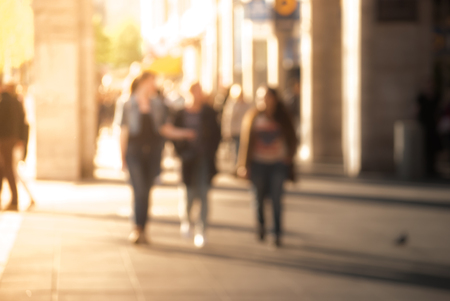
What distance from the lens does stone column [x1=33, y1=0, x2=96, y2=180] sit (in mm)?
15477

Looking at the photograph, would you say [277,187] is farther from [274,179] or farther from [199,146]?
[199,146]

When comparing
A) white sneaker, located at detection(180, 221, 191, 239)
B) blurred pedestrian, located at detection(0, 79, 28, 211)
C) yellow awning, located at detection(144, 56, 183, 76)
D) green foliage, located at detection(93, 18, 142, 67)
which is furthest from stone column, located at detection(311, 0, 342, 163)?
green foliage, located at detection(93, 18, 142, 67)

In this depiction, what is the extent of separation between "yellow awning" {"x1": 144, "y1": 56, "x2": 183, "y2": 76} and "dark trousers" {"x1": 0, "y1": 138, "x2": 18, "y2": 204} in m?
21.4

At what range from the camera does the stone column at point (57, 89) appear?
15477mm

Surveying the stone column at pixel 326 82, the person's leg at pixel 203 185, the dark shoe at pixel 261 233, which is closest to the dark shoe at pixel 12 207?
the person's leg at pixel 203 185

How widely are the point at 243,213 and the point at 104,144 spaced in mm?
19103

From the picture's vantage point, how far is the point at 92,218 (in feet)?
34.8

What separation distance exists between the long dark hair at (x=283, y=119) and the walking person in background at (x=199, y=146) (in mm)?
730

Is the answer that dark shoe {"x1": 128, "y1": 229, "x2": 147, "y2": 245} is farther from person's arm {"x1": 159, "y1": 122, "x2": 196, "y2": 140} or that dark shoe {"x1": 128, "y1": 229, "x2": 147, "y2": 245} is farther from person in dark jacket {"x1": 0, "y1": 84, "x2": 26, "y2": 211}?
person in dark jacket {"x1": 0, "y1": 84, "x2": 26, "y2": 211}

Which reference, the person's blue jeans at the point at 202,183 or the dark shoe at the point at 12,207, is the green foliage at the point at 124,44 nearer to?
the dark shoe at the point at 12,207

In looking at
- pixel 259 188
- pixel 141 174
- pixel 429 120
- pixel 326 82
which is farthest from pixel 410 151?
pixel 141 174

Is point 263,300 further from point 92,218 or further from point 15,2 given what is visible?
point 15,2

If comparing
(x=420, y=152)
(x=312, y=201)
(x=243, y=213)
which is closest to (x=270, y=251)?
(x=243, y=213)

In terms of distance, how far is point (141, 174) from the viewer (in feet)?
28.7
